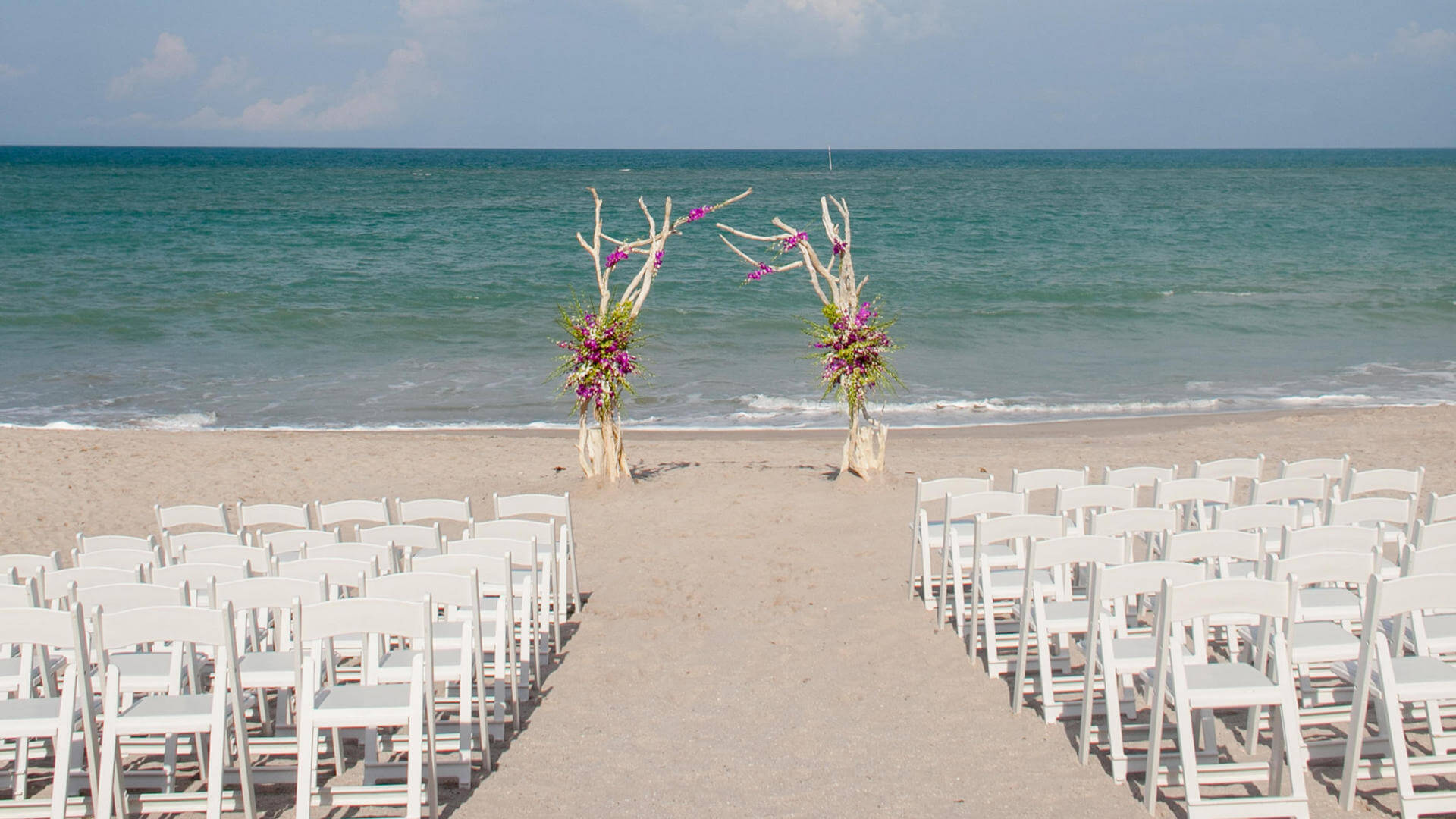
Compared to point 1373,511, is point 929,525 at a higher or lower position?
lower

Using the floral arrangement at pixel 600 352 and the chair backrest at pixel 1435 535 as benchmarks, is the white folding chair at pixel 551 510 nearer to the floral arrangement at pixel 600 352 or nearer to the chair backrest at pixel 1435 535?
the floral arrangement at pixel 600 352

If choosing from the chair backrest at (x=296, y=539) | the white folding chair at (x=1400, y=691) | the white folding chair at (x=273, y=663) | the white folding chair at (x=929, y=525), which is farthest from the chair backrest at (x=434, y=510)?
the white folding chair at (x=1400, y=691)

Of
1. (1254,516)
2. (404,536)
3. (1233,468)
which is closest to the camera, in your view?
(1254,516)

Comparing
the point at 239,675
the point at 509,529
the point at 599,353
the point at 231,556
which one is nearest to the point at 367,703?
the point at 239,675

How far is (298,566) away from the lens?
5445mm

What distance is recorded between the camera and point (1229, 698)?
432 cm

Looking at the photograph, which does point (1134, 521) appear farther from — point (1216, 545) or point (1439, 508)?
point (1439, 508)

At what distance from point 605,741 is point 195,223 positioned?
4196 centimetres

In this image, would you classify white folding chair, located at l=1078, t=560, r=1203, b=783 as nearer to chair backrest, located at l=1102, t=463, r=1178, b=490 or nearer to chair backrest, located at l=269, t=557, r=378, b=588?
chair backrest, located at l=1102, t=463, r=1178, b=490

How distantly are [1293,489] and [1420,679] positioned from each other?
271cm

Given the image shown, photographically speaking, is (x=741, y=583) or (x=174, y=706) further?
(x=741, y=583)

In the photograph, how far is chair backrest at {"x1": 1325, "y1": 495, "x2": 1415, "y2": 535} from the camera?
6.28 metres

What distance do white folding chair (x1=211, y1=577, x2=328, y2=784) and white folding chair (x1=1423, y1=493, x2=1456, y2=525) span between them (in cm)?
594

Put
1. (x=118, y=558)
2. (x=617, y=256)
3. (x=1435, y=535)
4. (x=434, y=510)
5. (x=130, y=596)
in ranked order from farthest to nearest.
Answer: (x=617, y=256) < (x=434, y=510) < (x=118, y=558) < (x=1435, y=535) < (x=130, y=596)
